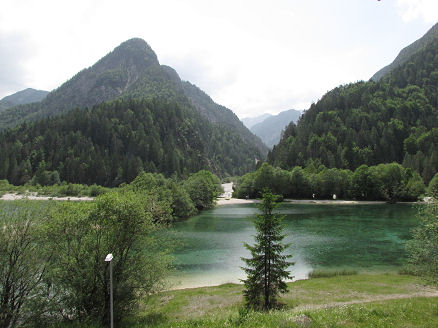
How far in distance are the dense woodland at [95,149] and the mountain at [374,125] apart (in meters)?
74.7

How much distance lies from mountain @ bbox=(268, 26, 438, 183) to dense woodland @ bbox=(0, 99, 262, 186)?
7466cm

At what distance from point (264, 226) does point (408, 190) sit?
11068 centimetres

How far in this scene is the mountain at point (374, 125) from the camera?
497 ft

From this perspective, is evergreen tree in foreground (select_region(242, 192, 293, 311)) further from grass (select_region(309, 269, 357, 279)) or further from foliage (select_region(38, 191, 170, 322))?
grass (select_region(309, 269, 357, 279))

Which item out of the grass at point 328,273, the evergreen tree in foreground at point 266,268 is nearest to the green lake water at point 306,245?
the grass at point 328,273

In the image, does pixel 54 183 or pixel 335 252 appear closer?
pixel 335 252

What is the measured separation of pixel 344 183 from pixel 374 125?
2614 inches

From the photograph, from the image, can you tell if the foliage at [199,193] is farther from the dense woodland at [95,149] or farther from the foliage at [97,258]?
the foliage at [97,258]

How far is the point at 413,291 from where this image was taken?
25.5 m

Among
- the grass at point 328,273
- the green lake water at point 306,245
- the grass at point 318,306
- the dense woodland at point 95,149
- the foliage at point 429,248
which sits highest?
the dense woodland at point 95,149

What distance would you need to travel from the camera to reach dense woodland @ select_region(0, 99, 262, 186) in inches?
5861

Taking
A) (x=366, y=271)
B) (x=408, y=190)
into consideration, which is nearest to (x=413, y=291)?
(x=366, y=271)

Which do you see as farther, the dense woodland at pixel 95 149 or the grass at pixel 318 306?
the dense woodland at pixel 95 149

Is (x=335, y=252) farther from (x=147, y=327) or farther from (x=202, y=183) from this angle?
(x=202, y=183)
